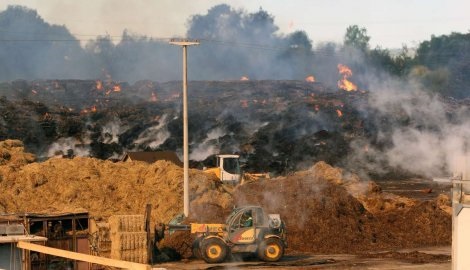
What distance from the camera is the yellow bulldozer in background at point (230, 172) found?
53.0 metres

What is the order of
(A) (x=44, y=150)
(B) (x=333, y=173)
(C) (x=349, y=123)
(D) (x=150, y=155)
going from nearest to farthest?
(B) (x=333, y=173) → (D) (x=150, y=155) → (A) (x=44, y=150) → (C) (x=349, y=123)

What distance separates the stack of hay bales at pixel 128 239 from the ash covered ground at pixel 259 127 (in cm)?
3254

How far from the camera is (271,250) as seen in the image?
3491 cm

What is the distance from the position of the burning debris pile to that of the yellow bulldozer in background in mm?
7447

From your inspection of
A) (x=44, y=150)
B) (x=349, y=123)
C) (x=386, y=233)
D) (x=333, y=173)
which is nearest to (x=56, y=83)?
(x=44, y=150)

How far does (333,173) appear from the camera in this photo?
161 ft

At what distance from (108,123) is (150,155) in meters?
23.0

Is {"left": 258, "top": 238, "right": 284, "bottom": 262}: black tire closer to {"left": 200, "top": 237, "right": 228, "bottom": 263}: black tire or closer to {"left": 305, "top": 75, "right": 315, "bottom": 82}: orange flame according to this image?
{"left": 200, "top": 237, "right": 228, "bottom": 263}: black tire

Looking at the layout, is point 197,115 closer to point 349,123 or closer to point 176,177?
point 349,123

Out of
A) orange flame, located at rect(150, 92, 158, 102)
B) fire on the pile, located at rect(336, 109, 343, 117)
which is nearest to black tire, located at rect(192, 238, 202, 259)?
fire on the pile, located at rect(336, 109, 343, 117)

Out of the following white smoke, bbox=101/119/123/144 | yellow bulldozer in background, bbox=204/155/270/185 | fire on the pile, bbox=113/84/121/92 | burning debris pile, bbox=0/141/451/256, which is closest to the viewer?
burning debris pile, bbox=0/141/451/256

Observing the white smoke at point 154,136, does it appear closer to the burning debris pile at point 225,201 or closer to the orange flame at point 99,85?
the orange flame at point 99,85

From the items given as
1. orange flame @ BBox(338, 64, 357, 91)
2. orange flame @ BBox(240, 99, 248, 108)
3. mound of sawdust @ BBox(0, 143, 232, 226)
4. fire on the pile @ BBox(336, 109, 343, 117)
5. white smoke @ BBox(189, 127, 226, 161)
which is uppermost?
orange flame @ BBox(338, 64, 357, 91)

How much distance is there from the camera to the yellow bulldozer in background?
174 ft
